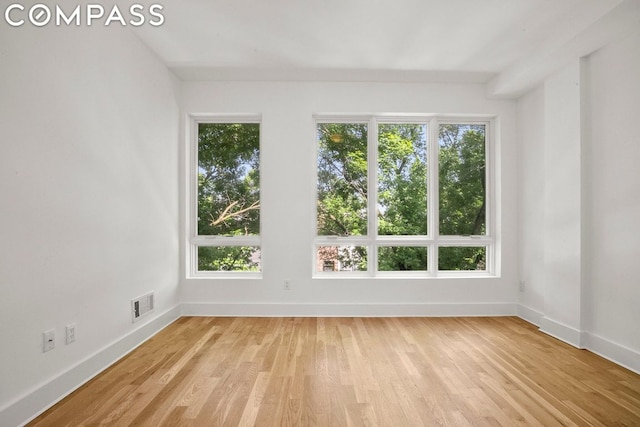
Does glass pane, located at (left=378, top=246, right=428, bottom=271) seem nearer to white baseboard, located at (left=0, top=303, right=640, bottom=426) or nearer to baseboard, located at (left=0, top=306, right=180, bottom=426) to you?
white baseboard, located at (left=0, top=303, right=640, bottom=426)

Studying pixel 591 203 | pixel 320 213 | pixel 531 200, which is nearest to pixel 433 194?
pixel 531 200

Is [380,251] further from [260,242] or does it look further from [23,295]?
[23,295]

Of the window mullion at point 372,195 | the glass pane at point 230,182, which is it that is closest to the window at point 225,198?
the glass pane at point 230,182

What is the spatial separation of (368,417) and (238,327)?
2040mm

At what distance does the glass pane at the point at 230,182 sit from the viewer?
13.9 ft

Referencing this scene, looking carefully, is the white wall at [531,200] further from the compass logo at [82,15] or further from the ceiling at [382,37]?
the compass logo at [82,15]

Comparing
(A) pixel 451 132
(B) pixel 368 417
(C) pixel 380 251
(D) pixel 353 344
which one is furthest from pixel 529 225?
(B) pixel 368 417

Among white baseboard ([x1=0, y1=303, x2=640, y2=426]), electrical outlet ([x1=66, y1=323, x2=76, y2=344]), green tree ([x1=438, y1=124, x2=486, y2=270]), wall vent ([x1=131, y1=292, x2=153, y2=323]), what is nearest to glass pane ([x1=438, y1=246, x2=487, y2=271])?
green tree ([x1=438, y1=124, x2=486, y2=270])

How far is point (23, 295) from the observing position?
6.23ft

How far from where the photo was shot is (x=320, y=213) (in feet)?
13.9

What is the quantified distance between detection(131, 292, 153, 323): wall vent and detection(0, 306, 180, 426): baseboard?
0.11m

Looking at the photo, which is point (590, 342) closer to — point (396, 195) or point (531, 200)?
point (531, 200)

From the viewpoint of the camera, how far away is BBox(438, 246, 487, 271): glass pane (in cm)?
424

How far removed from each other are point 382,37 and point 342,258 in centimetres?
253
